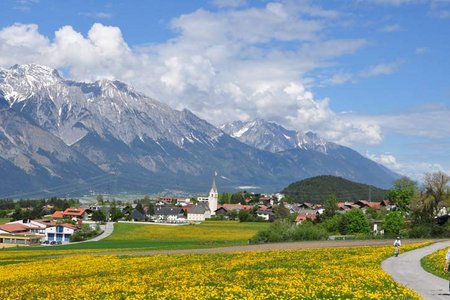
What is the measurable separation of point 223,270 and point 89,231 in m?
106

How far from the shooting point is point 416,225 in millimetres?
81938

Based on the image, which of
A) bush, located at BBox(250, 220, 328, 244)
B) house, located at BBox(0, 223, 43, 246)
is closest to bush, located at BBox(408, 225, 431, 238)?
bush, located at BBox(250, 220, 328, 244)

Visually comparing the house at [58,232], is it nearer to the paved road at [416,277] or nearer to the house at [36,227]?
the house at [36,227]

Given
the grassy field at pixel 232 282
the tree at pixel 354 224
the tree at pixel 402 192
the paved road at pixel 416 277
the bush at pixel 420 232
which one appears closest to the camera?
the grassy field at pixel 232 282

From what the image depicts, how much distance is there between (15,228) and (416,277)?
438 ft

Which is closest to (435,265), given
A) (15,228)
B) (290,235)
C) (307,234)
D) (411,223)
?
(307,234)

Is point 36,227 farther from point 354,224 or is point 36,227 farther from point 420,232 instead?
point 420,232

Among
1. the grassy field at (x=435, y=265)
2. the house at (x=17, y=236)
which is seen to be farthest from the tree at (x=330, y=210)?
the grassy field at (x=435, y=265)

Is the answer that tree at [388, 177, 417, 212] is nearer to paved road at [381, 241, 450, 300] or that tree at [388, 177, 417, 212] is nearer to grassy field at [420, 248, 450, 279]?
grassy field at [420, 248, 450, 279]

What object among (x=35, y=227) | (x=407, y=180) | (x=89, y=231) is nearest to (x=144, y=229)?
(x=89, y=231)

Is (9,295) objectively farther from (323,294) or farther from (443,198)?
(443,198)

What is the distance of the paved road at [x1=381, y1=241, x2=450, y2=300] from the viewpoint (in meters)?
25.4

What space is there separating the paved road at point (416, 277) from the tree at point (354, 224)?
6015cm

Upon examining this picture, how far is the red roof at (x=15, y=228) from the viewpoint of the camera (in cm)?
14291
